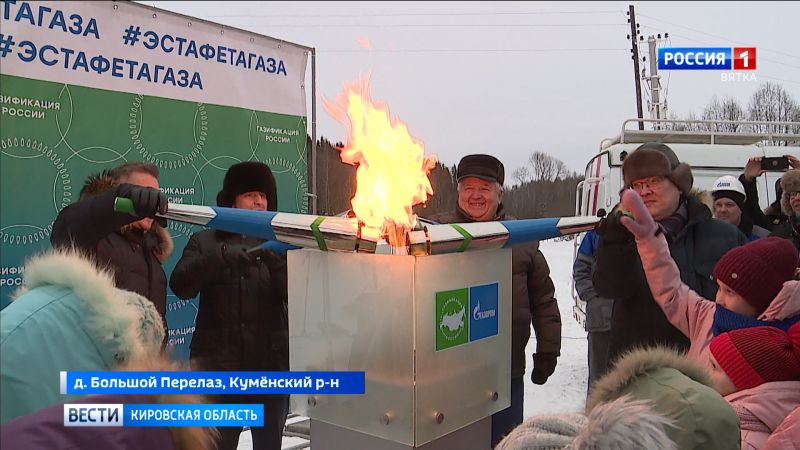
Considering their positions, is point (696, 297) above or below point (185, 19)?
below

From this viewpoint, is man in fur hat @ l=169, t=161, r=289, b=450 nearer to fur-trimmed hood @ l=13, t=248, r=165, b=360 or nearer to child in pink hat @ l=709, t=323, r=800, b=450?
fur-trimmed hood @ l=13, t=248, r=165, b=360

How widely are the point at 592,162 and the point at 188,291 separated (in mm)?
4577

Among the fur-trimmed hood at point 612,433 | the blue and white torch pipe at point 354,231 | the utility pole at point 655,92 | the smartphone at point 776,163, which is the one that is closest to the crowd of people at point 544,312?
the fur-trimmed hood at point 612,433

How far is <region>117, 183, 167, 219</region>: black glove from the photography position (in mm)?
1294

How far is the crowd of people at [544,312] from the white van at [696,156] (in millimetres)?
1470

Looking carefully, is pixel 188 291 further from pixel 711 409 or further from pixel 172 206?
pixel 711 409

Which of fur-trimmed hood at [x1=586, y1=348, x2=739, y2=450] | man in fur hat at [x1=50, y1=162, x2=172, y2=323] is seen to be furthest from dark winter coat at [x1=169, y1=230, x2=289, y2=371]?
fur-trimmed hood at [x1=586, y1=348, x2=739, y2=450]

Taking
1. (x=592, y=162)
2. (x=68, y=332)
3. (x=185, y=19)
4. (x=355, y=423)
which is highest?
(x=185, y=19)

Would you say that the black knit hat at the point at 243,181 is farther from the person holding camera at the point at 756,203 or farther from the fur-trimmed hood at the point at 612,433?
the person holding camera at the point at 756,203

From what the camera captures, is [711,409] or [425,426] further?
[425,426]

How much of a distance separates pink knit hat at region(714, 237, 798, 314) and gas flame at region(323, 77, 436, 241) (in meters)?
1.03

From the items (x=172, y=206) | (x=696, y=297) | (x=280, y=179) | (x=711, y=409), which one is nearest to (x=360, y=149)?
(x=172, y=206)

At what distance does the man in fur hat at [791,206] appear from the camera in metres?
3.07

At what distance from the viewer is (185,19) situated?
299cm
